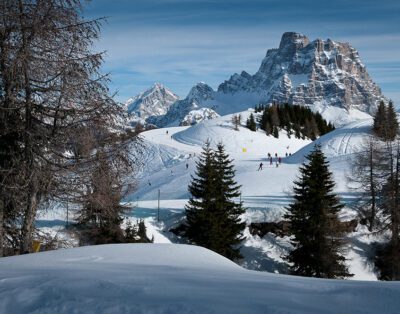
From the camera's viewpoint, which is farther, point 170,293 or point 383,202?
point 383,202

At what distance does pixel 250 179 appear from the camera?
155 feet

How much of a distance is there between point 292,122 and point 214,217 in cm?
7400

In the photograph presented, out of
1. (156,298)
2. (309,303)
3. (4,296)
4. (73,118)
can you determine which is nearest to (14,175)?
(73,118)

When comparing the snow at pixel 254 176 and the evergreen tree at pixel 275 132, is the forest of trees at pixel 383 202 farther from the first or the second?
the evergreen tree at pixel 275 132

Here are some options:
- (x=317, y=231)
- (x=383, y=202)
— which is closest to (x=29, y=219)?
(x=317, y=231)

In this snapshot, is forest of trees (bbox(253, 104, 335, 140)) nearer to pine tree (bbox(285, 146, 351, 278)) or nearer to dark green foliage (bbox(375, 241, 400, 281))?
dark green foliage (bbox(375, 241, 400, 281))

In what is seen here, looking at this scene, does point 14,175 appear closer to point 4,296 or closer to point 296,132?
point 4,296

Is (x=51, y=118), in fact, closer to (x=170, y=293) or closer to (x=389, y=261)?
(x=170, y=293)

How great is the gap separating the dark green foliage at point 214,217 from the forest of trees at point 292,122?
58573 mm

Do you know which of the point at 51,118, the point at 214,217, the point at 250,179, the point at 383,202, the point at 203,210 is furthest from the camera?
the point at 250,179

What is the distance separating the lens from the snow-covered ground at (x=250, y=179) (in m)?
29.4

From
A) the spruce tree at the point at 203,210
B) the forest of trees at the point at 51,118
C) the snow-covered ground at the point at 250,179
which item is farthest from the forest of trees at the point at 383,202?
the forest of trees at the point at 51,118

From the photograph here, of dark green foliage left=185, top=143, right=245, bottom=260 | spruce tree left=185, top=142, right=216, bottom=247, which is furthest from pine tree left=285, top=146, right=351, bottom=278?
spruce tree left=185, top=142, right=216, bottom=247

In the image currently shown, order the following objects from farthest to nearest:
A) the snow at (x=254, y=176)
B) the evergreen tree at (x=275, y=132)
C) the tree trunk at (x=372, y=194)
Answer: the evergreen tree at (x=275, y=132), the tree trunk at (x=372, y=194), the snow at (x=254, y=176)
